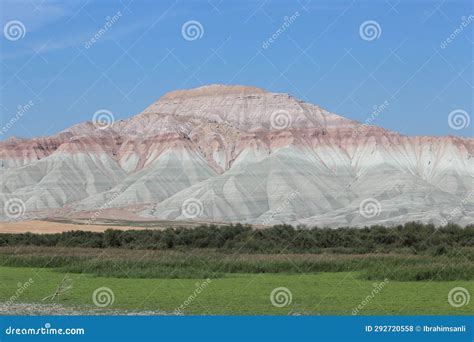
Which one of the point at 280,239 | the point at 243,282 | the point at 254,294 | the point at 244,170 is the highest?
the point at 254,294

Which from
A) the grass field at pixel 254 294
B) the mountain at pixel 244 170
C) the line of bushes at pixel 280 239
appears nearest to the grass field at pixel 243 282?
the grass field at pixel 254 294

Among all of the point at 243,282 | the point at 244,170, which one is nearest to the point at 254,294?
the point at 243,282

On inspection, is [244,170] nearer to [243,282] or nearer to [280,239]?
[280,239]

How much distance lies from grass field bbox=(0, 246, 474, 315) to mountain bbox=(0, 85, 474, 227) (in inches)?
1921

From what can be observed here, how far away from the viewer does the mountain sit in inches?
3930

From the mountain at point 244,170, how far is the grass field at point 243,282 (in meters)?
48.8

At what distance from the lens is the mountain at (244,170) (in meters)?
99.8

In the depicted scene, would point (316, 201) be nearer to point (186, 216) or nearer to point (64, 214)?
point (186, 216)

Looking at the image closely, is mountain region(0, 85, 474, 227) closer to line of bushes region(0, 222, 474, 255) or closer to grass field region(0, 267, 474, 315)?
line of bushes region(0, 222, 474, 255)

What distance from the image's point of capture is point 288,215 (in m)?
95.2

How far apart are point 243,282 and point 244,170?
266 feet

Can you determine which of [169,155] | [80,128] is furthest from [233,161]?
[80,128]

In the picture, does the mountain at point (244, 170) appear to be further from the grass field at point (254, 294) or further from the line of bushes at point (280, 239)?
the grass field at point (254, 294)

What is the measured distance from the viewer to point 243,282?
2964 cm
